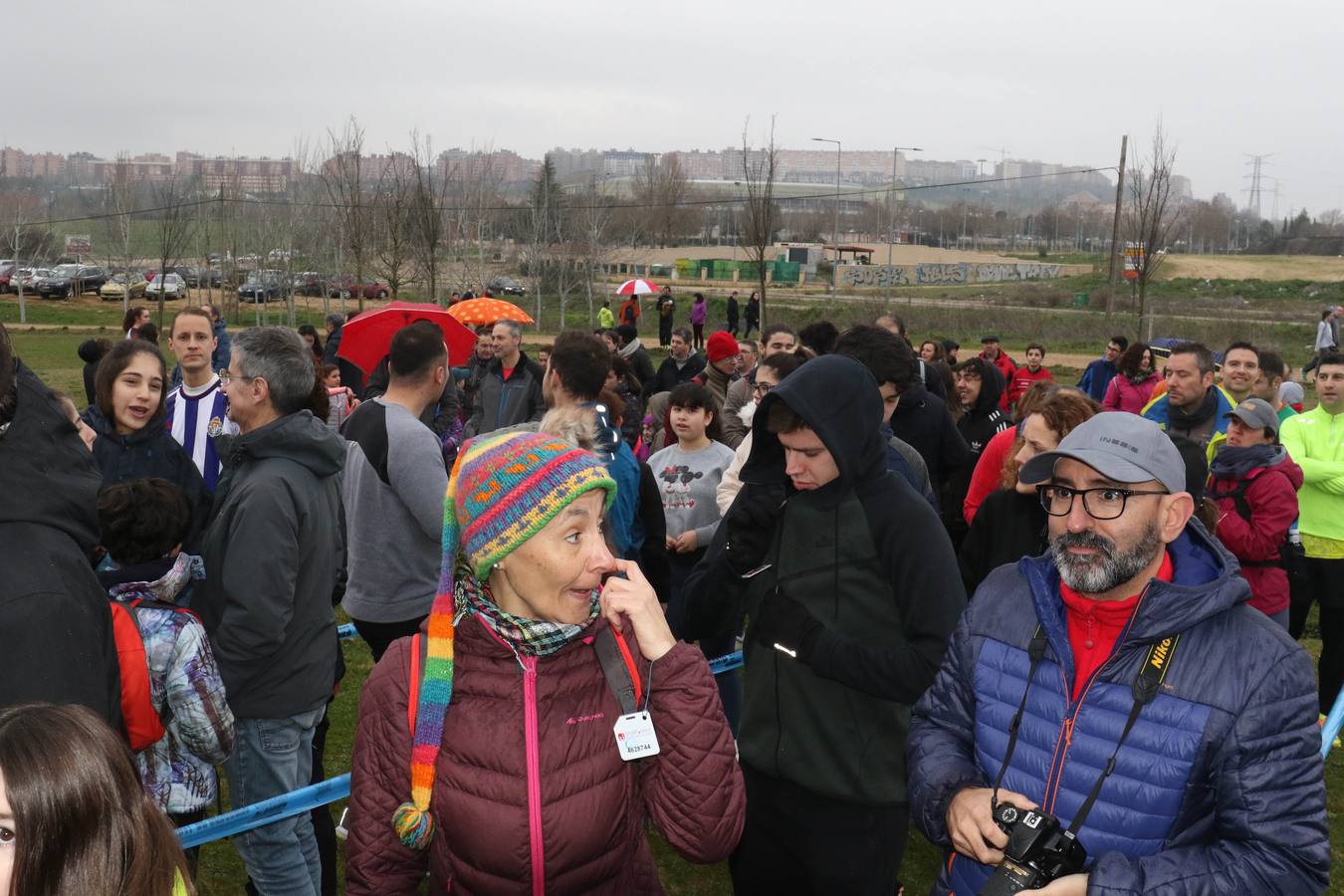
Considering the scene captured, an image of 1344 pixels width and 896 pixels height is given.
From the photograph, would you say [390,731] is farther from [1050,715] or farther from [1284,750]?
[1284,750]

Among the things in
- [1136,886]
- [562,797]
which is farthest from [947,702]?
[562,797]

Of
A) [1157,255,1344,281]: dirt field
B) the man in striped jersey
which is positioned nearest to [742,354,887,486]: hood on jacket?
the man in striped jersey

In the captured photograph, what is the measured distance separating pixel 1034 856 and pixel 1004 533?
226 centimetres

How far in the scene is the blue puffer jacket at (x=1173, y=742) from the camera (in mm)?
2273

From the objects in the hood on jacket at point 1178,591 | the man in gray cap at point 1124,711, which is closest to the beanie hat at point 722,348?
the man in gray cap at point 1124,711

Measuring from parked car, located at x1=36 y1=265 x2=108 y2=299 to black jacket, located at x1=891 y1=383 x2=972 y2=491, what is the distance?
51337 mm

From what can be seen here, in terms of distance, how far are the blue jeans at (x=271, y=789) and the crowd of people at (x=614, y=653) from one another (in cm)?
1

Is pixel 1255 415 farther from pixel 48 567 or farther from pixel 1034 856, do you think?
pixel 48 567

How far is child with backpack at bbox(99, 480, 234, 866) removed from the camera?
132 inches

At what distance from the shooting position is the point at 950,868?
2828mm

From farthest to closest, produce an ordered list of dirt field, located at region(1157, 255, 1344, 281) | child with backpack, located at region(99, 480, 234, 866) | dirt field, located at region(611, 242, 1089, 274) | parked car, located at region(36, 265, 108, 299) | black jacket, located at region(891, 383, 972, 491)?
1. dirt field, located at region(611, 242, 1089, 274)
2. dirt field, located at region(1157, 255, 1344, 281)
3. parked car, located at region(36, 265, 108, 299)
4. black jacket, located at region(891, 383, 972, 491)
5. child with backpack, located at region(99, 480, 234, 866)

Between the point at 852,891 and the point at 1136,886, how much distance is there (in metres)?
1.15

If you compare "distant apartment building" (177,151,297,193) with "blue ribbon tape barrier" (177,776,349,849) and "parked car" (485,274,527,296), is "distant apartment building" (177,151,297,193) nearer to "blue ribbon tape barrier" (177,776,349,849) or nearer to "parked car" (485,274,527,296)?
"parked car" (485,274,527,296)

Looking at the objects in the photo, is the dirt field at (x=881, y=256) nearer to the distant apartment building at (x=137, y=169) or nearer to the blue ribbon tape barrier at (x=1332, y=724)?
the distant apartment building at (x=137, y=169)
